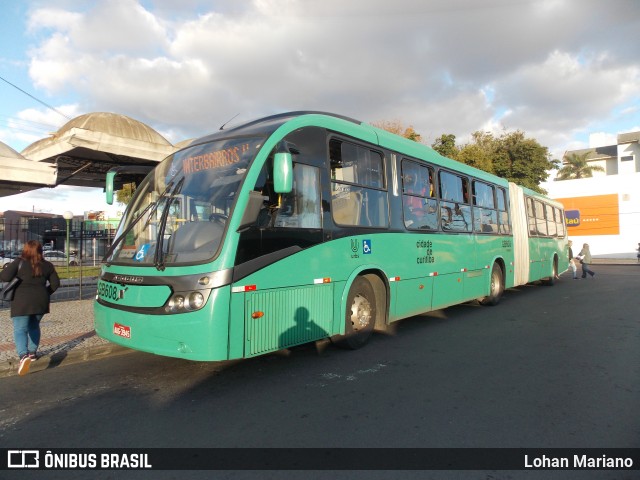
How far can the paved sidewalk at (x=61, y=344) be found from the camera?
231 inches

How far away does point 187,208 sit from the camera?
493 centimetres

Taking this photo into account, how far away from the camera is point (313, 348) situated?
6582 millimetres

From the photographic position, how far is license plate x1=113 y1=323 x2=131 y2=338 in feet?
15.5

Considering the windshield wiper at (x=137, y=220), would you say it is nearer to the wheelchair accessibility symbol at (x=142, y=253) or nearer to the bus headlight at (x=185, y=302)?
the wheelchair accessibility symbol at (x=142, y=253)

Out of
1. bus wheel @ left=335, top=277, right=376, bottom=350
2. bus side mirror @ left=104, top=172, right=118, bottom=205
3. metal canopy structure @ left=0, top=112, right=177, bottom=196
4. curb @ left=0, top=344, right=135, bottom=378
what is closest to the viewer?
curb @ left=0, top=344, right=135, bottom=378

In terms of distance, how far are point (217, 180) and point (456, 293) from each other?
600cm

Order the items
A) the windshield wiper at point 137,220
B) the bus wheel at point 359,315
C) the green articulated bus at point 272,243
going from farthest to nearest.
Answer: the bus wheel at point 359,315 < the windshield wiper at point 137,220 < the green articulated bus at point 272,243

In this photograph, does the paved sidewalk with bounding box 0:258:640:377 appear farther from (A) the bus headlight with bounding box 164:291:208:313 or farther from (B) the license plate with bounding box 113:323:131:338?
(A) the bus headlight with bounding box 164:291:208:313

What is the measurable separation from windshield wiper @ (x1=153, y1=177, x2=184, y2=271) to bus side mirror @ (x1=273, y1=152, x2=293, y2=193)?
54.7 inches

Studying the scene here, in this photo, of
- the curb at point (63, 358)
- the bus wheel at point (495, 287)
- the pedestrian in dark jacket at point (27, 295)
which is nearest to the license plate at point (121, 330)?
the pedestrian in dark jacket at point (27, 295)

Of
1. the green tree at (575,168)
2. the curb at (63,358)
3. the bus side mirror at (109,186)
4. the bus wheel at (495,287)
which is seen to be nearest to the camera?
the curb at (63,358)

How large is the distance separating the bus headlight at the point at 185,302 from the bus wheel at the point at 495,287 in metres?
8.29

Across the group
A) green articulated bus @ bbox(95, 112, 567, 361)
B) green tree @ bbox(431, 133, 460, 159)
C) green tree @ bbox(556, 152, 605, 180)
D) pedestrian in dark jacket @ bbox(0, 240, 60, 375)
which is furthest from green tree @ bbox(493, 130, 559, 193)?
pedestrian in dark jacket @ bbox(0, 240, 60, 375)

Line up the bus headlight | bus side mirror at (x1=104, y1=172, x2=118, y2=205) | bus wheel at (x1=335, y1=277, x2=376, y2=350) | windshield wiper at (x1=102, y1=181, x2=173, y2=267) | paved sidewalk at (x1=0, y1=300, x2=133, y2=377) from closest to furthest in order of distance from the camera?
1. the bus headlight
2. windshield wiper at (x1=102, y1=181, x2=173, y2=267)
3. paved sidewalk at (x1=0, y1=300, x2=133, y2=377)
4. bus wheel at (x1=335, y1=277, x2=376, y2=350)
5. bus side mirror at (x1=104, y1=172, x2=118, y2=205)
